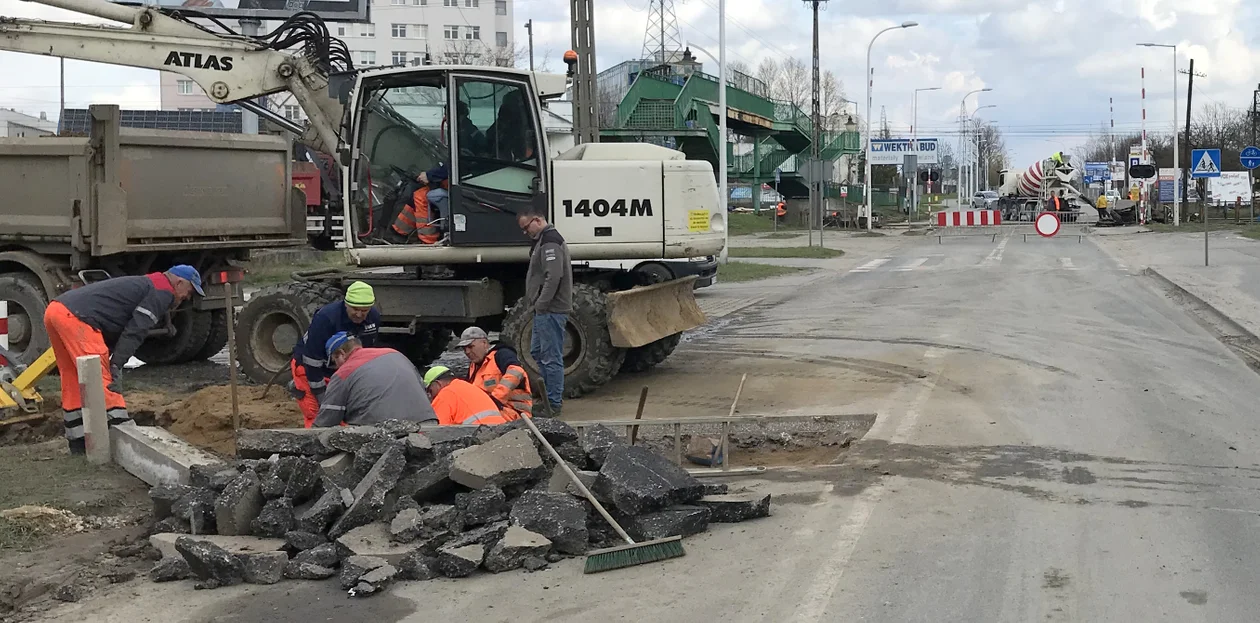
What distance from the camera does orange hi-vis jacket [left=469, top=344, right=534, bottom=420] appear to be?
8547 mm

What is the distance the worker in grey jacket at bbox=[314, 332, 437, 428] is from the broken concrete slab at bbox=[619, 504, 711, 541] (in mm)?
1886

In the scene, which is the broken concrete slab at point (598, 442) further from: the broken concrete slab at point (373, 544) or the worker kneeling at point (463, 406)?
the broken concrete slab at point (373, 544)

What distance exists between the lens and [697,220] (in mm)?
11805

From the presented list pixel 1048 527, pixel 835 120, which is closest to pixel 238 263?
pixel 1048 527

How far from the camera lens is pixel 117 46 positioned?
13.4 m

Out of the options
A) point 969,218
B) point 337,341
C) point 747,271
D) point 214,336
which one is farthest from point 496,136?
point 969,218

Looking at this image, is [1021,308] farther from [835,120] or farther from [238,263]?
[835,120]

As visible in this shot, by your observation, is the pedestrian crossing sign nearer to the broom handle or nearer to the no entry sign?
the no entry sign

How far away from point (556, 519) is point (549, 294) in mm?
4145

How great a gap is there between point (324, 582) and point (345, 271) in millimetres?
7358

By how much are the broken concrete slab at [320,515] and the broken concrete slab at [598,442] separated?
1.43 meters

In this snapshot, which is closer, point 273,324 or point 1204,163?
point 273,324

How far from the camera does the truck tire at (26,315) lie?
42.1 ft

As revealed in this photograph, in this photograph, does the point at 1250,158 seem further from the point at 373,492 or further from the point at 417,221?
the point at 373,492
